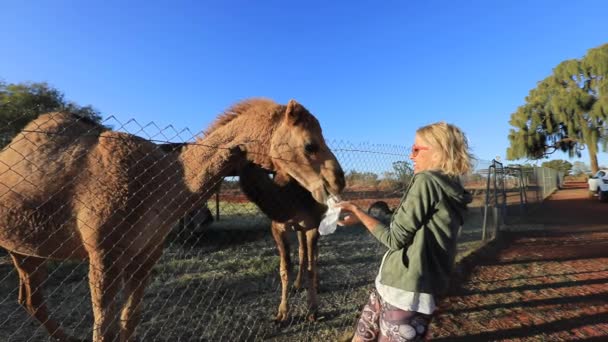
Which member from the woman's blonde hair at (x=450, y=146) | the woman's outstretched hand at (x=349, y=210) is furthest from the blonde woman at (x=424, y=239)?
the woman's outstretched hand at (x=349, y=210)

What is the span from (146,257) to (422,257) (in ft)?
6.78

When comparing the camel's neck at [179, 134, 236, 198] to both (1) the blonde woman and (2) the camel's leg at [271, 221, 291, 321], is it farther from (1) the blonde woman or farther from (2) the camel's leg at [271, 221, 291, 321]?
(2) the camel's leg at [271, 221, 291, 321]

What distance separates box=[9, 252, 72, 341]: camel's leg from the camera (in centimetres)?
347

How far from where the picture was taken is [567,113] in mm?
32781

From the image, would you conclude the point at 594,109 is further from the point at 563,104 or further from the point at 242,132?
the point at 242,132

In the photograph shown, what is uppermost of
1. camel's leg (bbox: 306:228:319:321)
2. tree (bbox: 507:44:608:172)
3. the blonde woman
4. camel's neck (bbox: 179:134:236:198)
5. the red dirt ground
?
tree (bbox: 507:44:608:172)

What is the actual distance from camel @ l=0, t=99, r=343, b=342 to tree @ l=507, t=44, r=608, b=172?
1470 inches

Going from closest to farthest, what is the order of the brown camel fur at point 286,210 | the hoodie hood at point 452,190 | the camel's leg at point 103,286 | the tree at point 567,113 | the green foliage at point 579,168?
the hoodie hood at point 452,190 → the camel's leg at point 103,286 → the brown camel fur at point 286,210 → the tree at point 567,113 → the green foliage at point 579,168

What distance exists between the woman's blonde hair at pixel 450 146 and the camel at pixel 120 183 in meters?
0.90

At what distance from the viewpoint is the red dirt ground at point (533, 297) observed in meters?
4.10

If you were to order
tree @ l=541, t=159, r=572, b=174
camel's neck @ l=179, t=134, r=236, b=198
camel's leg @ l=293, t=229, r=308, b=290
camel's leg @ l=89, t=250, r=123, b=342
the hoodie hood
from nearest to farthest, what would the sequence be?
the hoodie hood, camel's leg @ l=89, t=250, r=123, b=342, camel's neck @ l=179, t=134, r=236, b=198, camel's leg @ l=293, t=229, r=308, b=290, tree @ l=541, t=159, r=572, b=174

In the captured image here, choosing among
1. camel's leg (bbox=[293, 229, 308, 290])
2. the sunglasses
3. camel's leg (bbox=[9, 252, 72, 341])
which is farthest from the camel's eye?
camel's leg (bbox=[9, 252, 72, 341])

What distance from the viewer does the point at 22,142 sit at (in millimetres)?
2799

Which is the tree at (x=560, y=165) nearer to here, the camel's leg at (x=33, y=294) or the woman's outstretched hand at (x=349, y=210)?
the woman's outstretched hand at (x=349, y=210)
